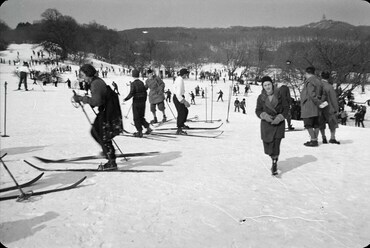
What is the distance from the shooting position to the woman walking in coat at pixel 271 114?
4801 millimetres

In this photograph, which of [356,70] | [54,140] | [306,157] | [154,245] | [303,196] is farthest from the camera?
[356,70]

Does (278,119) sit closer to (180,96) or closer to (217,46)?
(180,96)

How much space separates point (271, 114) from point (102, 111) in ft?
8.87

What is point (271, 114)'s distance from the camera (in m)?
4.89

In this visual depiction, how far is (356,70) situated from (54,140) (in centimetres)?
2950

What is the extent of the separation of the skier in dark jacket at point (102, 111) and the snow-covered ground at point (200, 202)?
56 centimetres

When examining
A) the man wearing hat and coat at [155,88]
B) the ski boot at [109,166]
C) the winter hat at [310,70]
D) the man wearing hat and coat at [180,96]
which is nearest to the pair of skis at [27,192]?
the ski boot at [109,166]

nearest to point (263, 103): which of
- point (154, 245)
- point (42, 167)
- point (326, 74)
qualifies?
point (154, 245)

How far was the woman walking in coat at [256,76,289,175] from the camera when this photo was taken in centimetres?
480

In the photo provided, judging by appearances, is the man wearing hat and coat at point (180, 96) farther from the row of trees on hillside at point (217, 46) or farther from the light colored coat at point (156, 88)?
the row of trees on hillside at point (217, 46)

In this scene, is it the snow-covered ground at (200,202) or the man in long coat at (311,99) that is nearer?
the snow-covered ground at (200,202)

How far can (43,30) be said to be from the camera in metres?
74.0

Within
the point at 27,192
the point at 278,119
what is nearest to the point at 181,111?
the point at 278,119

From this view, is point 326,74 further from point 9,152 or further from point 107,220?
point 9,152
